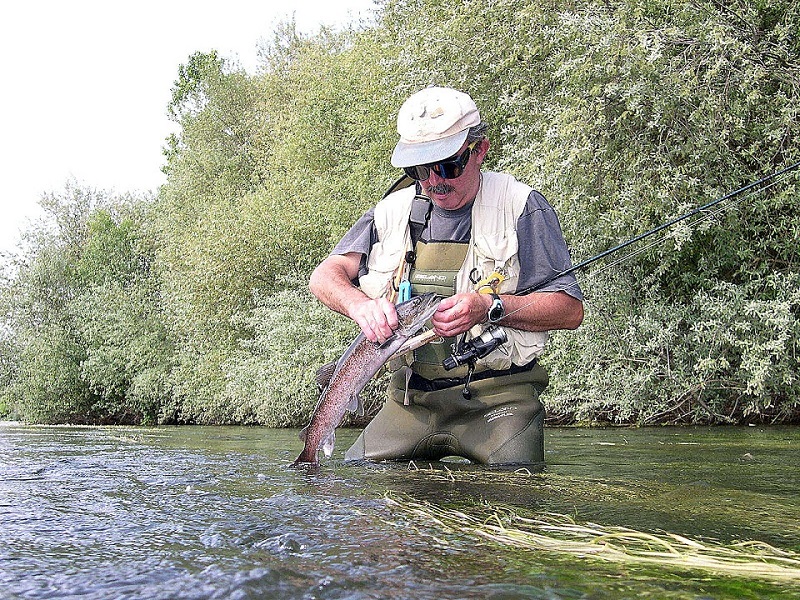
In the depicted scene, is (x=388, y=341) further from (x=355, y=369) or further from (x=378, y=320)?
(x=355, y=369)

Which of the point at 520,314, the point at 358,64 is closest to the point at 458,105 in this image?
the point at 520,314

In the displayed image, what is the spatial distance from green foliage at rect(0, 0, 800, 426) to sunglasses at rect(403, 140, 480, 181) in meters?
1.39

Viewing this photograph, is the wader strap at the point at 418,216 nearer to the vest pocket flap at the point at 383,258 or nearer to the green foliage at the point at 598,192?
the vest pocket flap at the point at 383,258

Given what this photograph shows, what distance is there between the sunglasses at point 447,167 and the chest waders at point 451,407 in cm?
40

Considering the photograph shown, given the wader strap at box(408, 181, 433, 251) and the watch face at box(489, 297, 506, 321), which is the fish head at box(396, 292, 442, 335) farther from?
the wader strap at box(408, 181, 433, 251)

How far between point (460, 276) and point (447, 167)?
1.97 feet

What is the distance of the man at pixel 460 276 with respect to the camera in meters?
4.95

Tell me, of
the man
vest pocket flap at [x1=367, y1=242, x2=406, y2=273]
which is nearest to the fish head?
the man

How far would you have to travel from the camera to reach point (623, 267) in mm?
13180

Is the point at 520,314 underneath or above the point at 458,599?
above

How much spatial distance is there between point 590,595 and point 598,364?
11.7 metres

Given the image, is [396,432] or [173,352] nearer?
[396,432]

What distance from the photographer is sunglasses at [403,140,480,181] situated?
4.92 m

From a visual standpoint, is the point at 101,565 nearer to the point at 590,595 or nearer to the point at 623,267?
the point at 590,595
